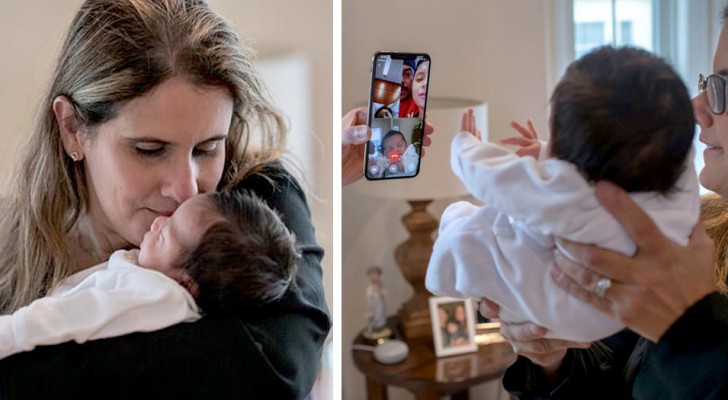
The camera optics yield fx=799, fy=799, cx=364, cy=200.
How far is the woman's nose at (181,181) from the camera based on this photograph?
81cm

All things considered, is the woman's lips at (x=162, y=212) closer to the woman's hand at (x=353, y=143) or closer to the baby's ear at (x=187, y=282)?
the baby's ear at (x=187, y=282)

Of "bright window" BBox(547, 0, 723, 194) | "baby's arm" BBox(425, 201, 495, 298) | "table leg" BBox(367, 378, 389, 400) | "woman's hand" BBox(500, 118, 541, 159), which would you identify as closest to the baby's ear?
"baby's arm" BBox(425, 201, 495, 298)

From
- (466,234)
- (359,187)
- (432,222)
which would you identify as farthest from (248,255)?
(432,222)

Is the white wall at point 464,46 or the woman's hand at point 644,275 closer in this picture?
the woman's hand at point 644,275

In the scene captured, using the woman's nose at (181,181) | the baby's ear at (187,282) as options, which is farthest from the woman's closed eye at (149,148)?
the baby's ear at (187,282)

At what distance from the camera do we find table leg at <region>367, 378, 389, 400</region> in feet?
4.25

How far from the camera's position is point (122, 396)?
30.8 inches

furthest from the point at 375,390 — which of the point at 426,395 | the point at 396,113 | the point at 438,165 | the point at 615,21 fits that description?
the point at 615,21

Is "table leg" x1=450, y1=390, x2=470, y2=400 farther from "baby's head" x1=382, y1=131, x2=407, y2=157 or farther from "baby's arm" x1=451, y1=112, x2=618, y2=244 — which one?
"baby's arm" x1=451, y1=112, x2=618, y2=244

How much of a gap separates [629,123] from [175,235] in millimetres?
442

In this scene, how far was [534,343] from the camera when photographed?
2.74 feet

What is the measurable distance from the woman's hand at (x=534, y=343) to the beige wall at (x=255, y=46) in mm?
240

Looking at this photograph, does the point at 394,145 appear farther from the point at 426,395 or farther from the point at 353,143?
the point at 426,395

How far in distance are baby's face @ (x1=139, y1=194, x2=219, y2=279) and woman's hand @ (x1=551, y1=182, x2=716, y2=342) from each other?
345 millimetres
